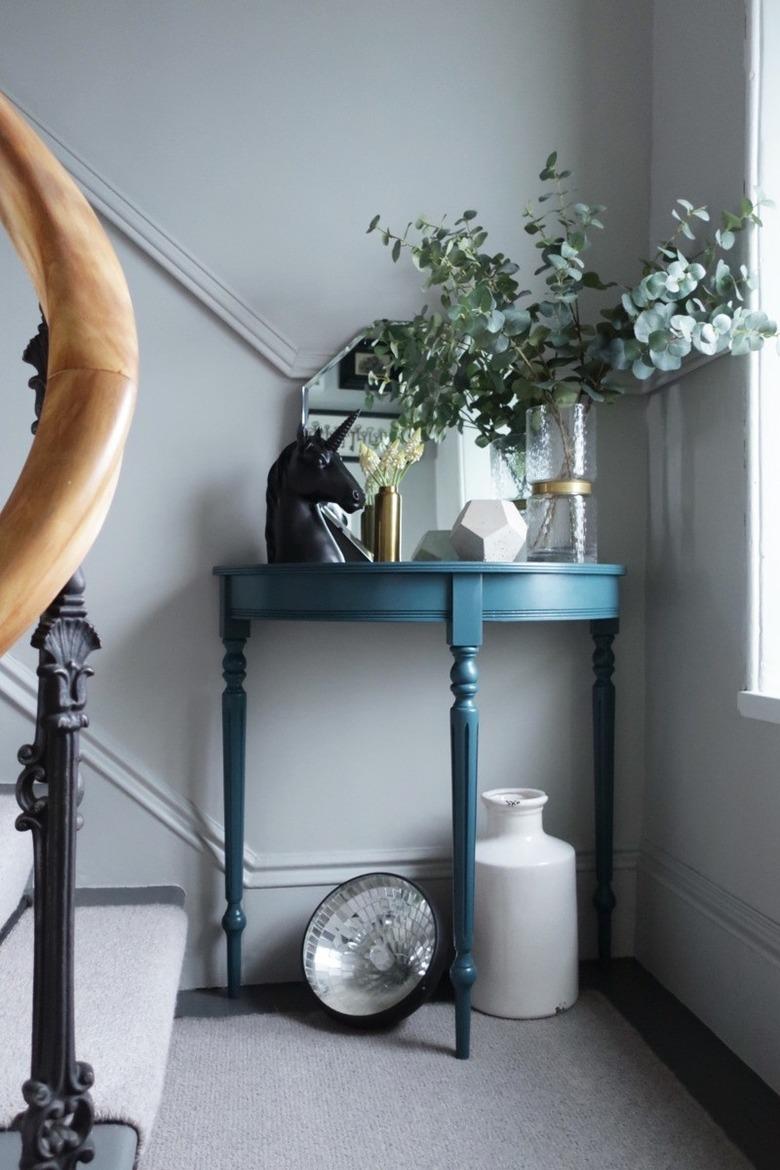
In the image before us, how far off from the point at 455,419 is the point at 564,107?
805 millimetres

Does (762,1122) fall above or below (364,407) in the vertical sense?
below

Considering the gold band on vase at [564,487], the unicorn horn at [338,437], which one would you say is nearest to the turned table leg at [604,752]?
the gold band on vase at [564,487]

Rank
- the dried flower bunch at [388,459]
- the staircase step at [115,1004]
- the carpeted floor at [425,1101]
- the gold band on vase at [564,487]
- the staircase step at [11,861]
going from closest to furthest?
the staircase step at [115,1004] → the carpeted floor at [425,1101] → the staircase step at [11,861] → the gold band on vase at [564,487] → the dried flower bunch at [388,459]

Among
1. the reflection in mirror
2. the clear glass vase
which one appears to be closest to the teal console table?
the clear glass vase

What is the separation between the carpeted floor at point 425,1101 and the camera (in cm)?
140

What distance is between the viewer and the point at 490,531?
1.86 m

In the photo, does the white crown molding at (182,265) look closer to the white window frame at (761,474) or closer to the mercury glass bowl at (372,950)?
the white window frame at (761,474)

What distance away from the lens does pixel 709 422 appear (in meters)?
1.93

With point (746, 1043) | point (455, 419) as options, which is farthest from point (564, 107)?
point (746, 1043)

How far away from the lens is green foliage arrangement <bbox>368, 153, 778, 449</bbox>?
1775mm

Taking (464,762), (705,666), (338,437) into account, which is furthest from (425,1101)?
(338,437)

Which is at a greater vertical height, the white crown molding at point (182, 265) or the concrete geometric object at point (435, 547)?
the white crown molding at point (182, 265)

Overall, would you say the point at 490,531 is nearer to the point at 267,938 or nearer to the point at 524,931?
the point at 524,931

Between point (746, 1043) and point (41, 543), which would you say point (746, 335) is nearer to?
point (746, 1043)
